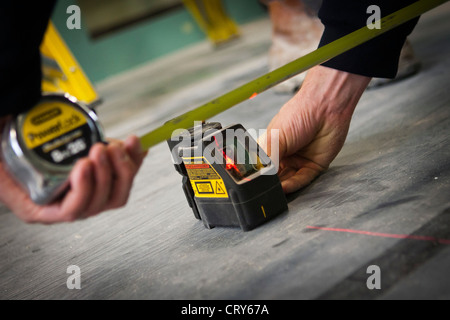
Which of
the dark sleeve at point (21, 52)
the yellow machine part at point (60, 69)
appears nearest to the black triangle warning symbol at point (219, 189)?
the dark sleeve at point (21, 52)

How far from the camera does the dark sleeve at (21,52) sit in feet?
2.75

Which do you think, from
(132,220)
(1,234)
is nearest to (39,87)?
(132,220)

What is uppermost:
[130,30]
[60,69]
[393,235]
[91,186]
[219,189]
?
[130,30]

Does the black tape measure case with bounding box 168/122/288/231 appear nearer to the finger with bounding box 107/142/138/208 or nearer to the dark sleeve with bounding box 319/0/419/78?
the finger with bounding box 107/142/138/208

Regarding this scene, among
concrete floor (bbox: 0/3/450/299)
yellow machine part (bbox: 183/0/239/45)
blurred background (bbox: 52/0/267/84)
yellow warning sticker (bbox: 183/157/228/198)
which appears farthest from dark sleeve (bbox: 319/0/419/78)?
blurred background (bbox: 52/0/267/84)

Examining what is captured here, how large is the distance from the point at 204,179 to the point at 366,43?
637 millimetres

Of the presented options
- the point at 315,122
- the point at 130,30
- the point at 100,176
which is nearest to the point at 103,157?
the point at 100,176

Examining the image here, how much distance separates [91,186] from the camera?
36.2 inches

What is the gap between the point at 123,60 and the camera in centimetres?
1042

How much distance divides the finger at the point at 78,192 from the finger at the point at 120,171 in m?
0.05

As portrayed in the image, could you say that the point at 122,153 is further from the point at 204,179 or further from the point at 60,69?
the point at 60,69

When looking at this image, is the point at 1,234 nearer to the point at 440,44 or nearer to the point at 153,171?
the point at 153,171

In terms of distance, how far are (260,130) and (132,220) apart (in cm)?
84

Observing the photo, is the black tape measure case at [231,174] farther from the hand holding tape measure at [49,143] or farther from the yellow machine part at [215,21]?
the yellow machine part at [215,21]
